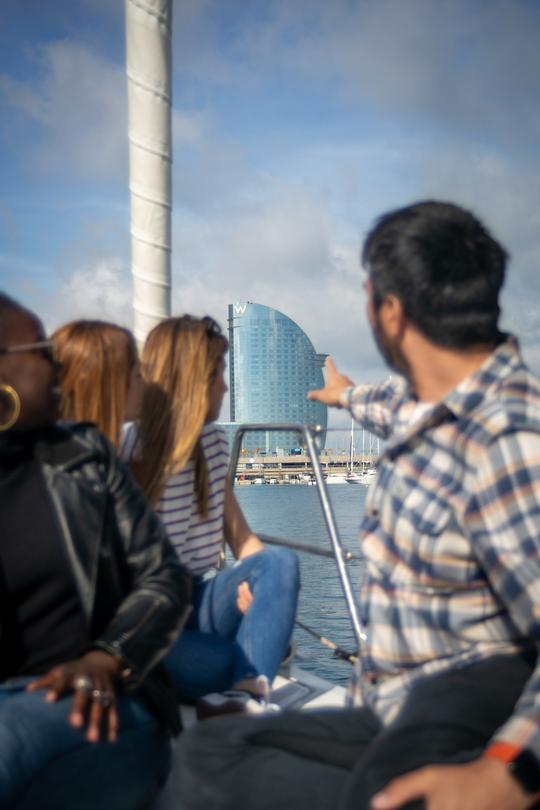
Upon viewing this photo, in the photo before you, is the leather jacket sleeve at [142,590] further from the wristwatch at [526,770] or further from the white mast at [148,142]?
the white mast at [148,142]

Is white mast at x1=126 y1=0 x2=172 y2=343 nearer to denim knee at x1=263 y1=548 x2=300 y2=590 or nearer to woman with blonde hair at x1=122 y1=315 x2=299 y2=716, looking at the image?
woman with blonde hair at x1=122 y1=315 x2=299 y2=716

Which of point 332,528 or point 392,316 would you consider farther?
point 332,528

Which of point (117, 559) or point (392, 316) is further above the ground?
point (392, 316)

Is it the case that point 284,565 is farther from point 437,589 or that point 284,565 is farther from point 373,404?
point 437,589

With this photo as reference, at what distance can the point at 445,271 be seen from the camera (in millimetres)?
1377

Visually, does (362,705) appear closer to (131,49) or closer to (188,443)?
(188,443)

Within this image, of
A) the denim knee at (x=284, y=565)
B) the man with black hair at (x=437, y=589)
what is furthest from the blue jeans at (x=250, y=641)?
the man with black hair at (x=437, y=589)

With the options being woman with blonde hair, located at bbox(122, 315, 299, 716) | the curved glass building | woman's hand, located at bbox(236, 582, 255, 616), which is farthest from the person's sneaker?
the curved glass building

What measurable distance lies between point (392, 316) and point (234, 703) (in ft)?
4.78

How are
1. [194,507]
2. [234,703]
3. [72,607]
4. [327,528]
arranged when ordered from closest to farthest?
[72,607] < [234,703] < [194,507] < [327,528]

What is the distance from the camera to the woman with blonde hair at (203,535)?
8.18ft

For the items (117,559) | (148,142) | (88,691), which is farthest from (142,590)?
(148,142)

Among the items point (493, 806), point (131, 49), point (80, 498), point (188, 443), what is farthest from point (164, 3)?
point (493, 806)

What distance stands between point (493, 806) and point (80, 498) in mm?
934
